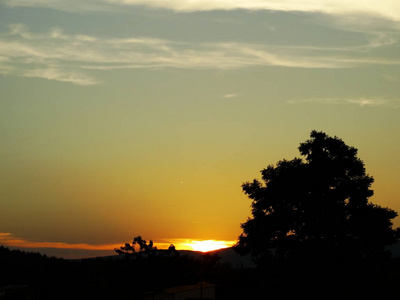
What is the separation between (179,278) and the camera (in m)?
126

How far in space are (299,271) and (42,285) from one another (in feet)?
Result: 279

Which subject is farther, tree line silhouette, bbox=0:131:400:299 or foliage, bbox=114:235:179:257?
foliage, bbox=114:235:179:257

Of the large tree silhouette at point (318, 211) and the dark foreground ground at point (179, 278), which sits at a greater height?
the large tree silhouette at point (318, 211)

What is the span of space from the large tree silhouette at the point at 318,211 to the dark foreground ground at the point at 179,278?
67.7 inches

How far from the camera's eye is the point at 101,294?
11525 centimetres

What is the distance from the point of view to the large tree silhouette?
63156 mm

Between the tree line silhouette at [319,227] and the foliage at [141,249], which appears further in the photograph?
the foliage at [141,249]

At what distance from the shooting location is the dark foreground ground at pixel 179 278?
62531 mm

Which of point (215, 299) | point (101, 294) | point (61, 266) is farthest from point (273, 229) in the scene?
point (61, 266)

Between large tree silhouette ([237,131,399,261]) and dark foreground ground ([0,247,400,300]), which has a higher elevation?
large tree silhouette ([237,131,399,261])

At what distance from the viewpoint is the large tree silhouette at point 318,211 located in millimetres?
63156

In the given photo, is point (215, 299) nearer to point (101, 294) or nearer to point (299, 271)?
point (101, 294)

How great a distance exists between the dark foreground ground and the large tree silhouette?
→ 1.72m

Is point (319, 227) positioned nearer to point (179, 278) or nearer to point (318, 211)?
point (318, 211)
